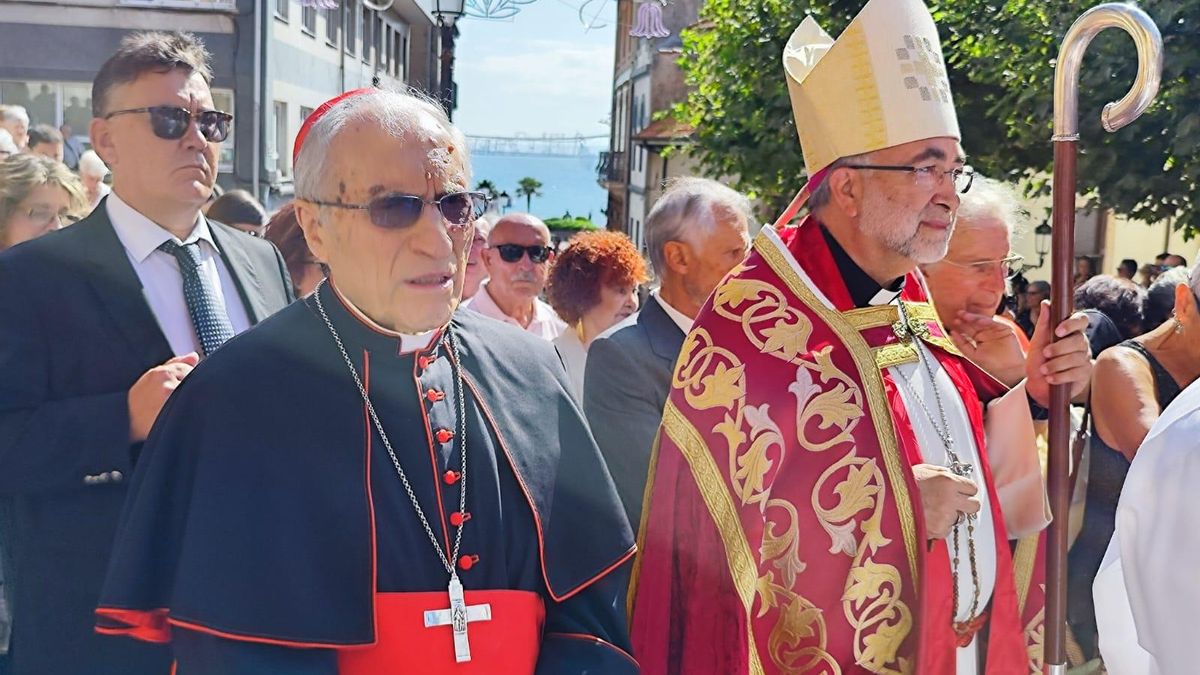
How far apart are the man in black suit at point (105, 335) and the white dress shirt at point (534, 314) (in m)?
2.00

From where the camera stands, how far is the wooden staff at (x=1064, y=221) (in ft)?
9.45

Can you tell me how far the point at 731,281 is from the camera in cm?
305

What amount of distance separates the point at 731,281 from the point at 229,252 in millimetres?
1300

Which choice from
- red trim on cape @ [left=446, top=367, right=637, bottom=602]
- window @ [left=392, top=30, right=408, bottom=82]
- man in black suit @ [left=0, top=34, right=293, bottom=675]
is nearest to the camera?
red trim on cape @ [left=446, top=367, right=637, bottom=602]

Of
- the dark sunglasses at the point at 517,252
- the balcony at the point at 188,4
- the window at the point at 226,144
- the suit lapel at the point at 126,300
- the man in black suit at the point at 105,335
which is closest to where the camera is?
the man in black suit at the point at 105,335

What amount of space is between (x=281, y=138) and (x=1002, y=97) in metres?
6.37

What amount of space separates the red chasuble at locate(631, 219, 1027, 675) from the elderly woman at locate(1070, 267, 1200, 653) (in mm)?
1191

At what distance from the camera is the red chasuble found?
2756mm

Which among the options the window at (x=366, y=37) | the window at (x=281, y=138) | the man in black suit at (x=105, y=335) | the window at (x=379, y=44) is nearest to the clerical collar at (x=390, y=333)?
the man in black suit at (x=105, y=335)

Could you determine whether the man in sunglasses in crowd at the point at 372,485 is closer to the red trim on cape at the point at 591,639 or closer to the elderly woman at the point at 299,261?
the red trim on cape at the point at 591,639

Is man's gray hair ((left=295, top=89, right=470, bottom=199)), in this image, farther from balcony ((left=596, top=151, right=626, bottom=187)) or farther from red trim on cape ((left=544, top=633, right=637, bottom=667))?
balcony ((left=596, top=151, right=626, bottom=187))

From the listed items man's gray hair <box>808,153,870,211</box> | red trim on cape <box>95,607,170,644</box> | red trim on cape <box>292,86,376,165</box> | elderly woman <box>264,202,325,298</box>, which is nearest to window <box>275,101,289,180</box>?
elderly woman <box>264,202,325,298</box>

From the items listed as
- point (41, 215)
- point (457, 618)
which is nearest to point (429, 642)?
point (457, 618)

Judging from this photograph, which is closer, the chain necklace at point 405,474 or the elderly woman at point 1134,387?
the chain necklace at point 405,474
